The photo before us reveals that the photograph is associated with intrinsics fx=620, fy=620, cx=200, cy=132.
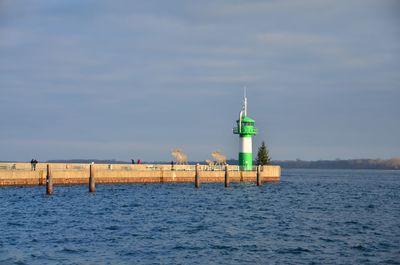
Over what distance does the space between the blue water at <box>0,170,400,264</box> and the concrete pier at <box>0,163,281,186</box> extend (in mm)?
4280

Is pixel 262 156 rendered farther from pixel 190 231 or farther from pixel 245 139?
pixel 190 231

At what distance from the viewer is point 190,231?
3422 centimetres

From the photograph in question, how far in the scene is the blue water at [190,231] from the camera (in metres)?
26.7

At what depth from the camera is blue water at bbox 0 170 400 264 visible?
26.7 meters

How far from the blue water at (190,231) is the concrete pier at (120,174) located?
428cm

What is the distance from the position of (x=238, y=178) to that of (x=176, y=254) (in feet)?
174

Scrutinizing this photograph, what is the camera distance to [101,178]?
68.1 meters

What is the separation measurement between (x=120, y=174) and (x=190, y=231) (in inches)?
1428

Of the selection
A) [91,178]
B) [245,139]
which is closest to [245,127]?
[245,139]

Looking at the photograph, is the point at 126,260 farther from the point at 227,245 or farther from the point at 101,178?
the point at 101,178

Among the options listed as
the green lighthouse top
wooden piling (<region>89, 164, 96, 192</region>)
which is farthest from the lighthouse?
wooden piling (<region>89, 164, 96, 192</region>)

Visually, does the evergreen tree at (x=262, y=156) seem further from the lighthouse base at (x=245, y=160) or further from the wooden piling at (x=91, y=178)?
the wooden piling at (x=91, y=178)

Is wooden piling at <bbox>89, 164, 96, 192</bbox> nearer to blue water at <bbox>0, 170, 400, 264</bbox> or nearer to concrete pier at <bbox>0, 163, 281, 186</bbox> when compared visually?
blue water at <bbox>0, 170, 400, 264</bbox>

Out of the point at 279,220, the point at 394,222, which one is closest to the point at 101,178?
the point at 279,220
